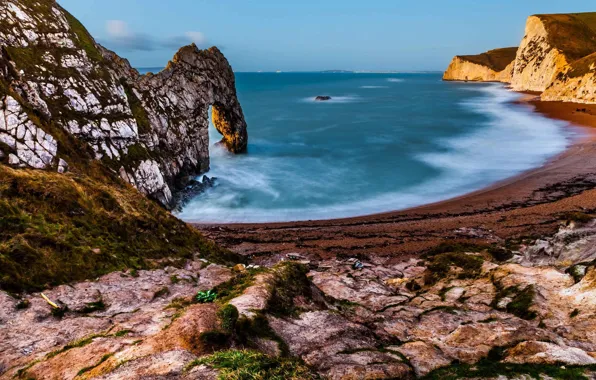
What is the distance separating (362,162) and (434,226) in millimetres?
28202

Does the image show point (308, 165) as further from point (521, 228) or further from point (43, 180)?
point (43, 180)

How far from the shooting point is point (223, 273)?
17625mm

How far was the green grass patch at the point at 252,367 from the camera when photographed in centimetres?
618

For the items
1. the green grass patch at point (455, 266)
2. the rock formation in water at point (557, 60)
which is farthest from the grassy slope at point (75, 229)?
the rock formation in water at point (557, 60)

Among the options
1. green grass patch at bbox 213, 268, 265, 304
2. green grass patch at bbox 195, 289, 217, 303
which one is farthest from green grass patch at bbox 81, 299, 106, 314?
green grass patch at bbox 213, 268, 265, 304

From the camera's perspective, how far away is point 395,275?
22.5 m

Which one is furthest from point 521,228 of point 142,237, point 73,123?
point 73,123

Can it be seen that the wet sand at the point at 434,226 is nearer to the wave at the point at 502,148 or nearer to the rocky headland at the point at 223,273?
the rocky headland at the point at 223,273

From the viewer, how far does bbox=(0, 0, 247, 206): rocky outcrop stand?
2200 centimetres

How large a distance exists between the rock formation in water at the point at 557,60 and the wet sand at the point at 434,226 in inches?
3478

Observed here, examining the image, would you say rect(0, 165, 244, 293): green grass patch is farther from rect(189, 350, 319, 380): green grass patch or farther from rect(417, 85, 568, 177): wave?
rect(417, 85, 568, 177): wave

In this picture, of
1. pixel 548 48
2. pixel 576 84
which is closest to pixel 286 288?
pixel 576 84

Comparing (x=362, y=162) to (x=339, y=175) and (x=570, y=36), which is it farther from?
(x=570, y=36)

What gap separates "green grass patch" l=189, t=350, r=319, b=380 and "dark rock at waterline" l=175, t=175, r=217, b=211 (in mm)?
33621
